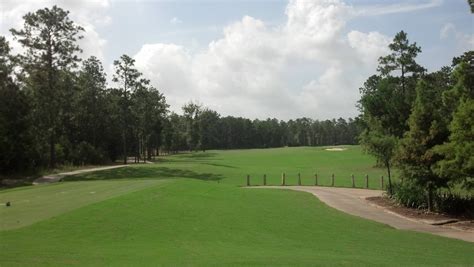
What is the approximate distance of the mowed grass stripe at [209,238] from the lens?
1124cm

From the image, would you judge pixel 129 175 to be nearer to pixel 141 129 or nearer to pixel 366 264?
pixel 366 264

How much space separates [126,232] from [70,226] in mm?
1837

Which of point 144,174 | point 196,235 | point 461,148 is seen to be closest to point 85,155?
point 144,174

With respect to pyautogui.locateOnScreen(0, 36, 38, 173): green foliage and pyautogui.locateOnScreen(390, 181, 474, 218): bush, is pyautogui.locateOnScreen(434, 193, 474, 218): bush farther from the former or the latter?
pyautogui.locateOnScreen(0, 36, 38, 173): green foliage

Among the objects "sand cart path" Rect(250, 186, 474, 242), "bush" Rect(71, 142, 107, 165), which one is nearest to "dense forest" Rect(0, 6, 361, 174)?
"bush" Rect(71, 142, 107, 165)

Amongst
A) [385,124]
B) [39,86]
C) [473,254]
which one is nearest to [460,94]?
[473,254]

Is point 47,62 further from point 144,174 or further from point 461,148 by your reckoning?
point 461,148

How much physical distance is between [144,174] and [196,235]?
111ft

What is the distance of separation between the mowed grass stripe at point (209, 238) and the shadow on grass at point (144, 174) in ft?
74.8

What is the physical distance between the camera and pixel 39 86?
51156 millimetres

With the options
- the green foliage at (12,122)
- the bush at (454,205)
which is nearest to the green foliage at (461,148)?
the bush at (454,205)

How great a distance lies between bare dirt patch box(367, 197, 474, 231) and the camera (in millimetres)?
23381

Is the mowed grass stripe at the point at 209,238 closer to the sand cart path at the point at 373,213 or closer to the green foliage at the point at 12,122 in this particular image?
the sand cart path at the point at 373,213

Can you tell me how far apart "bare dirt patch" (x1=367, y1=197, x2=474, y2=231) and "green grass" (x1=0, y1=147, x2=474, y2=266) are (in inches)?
170
